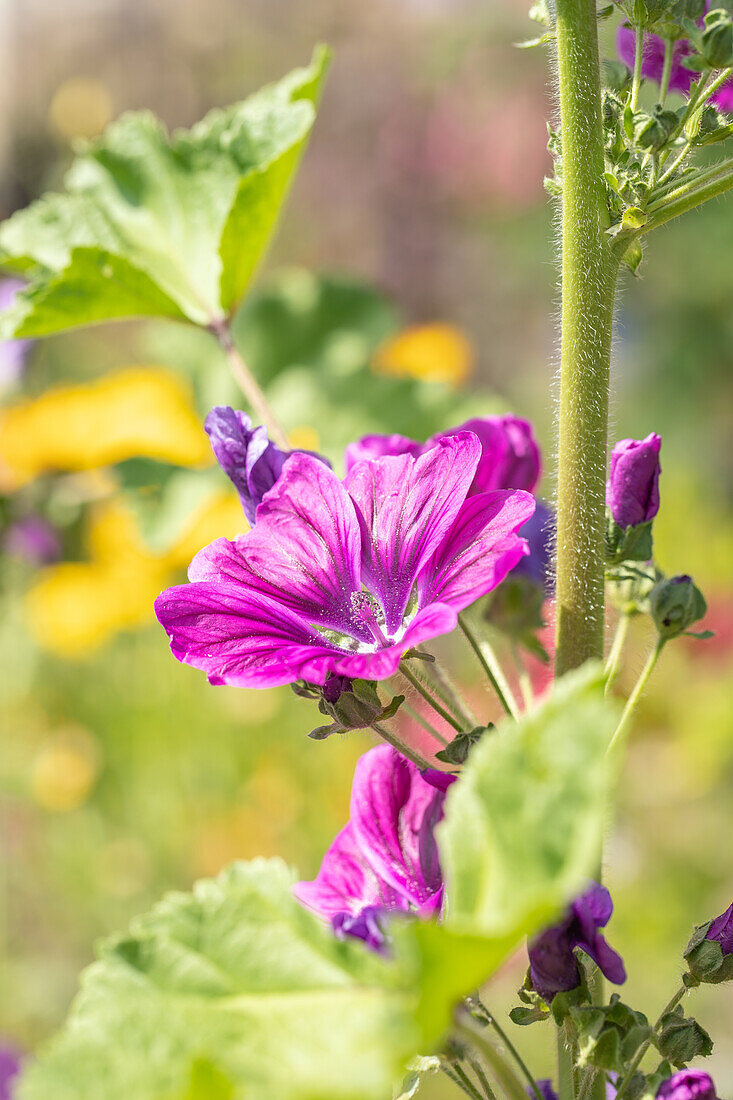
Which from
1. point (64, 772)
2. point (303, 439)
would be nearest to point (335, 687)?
point (303, 439)

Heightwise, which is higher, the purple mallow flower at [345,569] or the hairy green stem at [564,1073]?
the purple mallow flower at [345,569]

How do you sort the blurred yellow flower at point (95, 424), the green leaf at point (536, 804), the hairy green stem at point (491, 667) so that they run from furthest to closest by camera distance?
the blurred yellow flower at point (95, 424) < the hairy green stem at point (491, 667) < the green leaf at point (536, 804)

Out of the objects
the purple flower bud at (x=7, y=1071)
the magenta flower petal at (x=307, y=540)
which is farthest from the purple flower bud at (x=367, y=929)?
A: the purple flower bud at (x=7, y=1071)

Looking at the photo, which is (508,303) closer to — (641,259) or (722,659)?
(722,659)

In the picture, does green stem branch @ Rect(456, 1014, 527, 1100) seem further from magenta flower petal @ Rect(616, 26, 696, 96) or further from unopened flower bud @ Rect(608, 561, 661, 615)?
magenta flower petal @ Rect(616, 26, 696, 96)

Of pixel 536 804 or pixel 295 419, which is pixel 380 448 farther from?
pixel 295 419

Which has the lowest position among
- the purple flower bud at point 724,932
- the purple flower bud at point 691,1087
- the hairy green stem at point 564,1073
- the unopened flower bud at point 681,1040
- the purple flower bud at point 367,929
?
the purple flower bud at point 691,1087

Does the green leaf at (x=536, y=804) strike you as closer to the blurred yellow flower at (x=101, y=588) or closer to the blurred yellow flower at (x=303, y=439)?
the blurred yellow flower at (x=303, y=439)
